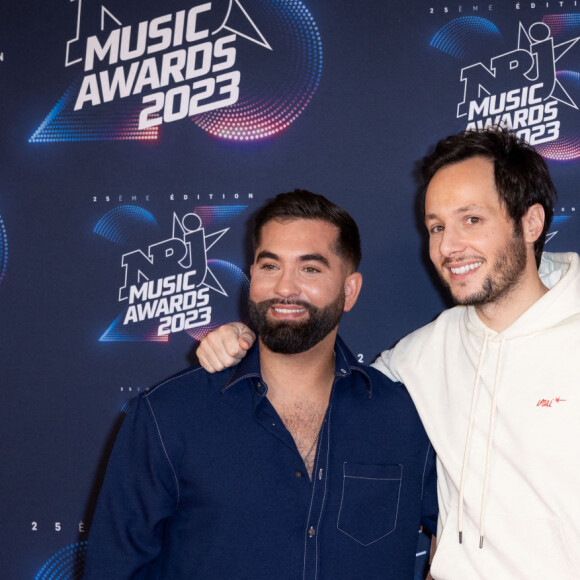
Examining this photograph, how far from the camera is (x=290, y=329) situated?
1.72m

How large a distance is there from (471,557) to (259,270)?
0.94m

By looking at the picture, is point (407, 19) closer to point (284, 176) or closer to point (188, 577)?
point (284, 176)

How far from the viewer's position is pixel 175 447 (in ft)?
5.24

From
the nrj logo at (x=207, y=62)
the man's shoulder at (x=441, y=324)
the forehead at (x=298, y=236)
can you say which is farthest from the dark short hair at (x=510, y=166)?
the nrj logo at (x=207, y=62)

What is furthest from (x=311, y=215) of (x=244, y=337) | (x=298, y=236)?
(x=244, y=337)

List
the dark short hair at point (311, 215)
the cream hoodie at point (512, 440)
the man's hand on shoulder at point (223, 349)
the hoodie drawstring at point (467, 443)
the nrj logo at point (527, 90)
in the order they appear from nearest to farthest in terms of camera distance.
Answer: the cream hoodie at point (512, 440), the hoodie drawstring at point (467, 443), the man's hand on shoulder at point (223, 349), the dark short hair at point (311, 215), the nrj logo at point (527, 90)

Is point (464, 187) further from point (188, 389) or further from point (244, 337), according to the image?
point (188, 389)

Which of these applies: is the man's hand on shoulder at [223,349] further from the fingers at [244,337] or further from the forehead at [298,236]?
the forehead at [298,236]

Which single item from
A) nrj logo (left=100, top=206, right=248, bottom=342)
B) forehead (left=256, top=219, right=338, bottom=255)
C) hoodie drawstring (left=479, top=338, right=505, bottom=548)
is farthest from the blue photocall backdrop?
hoodie drawstring (left=479, top=338, right=505, bottom=548)

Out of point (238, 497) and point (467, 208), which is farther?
point (467, 208)

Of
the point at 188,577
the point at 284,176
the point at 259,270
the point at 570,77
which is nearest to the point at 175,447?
the point at 188,577

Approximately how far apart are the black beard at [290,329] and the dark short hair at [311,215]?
8.4 inches

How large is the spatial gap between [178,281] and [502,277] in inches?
45.0

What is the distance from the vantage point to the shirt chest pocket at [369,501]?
1.61 meters
